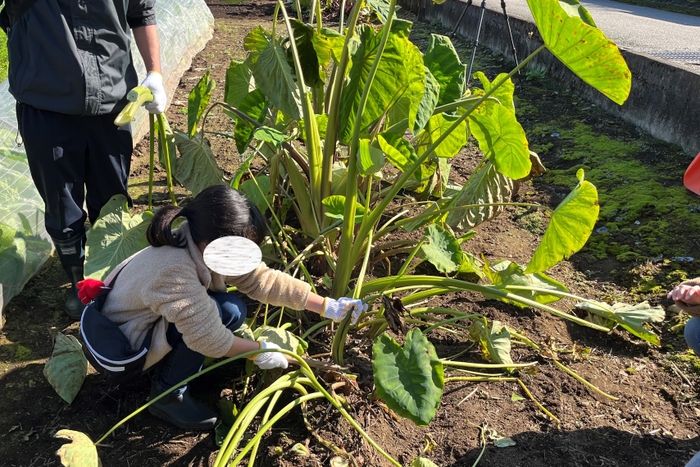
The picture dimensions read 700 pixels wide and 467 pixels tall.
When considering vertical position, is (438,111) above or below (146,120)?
above

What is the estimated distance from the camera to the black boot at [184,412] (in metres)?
1.66

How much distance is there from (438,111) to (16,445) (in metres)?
1.42

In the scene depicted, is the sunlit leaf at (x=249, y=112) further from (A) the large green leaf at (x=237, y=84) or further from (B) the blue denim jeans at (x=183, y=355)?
(B) the blue denim jeans at (x=183, y=355)

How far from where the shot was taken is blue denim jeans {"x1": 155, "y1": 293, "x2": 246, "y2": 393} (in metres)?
1.66

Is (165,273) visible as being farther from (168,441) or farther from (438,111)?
(438,111)

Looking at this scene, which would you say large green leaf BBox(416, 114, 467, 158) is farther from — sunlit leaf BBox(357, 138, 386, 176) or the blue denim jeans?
the blue denim jeans

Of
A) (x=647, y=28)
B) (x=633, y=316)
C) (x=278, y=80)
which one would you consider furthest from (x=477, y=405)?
(x=647, y=28)

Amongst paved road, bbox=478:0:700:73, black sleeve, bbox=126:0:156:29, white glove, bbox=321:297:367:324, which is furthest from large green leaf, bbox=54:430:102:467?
paved road, bbox=478:0:700:73

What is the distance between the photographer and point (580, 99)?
3635 millimetres

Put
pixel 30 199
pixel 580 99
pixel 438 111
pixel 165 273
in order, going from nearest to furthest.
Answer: pixel 165 273
pixel 438 111
pixel 30 199
pixel 580 99

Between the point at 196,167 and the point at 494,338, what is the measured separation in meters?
1.11

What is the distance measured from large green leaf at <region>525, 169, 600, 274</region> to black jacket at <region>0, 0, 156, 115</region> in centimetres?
133

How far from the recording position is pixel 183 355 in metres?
1.66

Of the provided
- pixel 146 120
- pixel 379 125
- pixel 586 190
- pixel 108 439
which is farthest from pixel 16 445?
pixel 146 120
